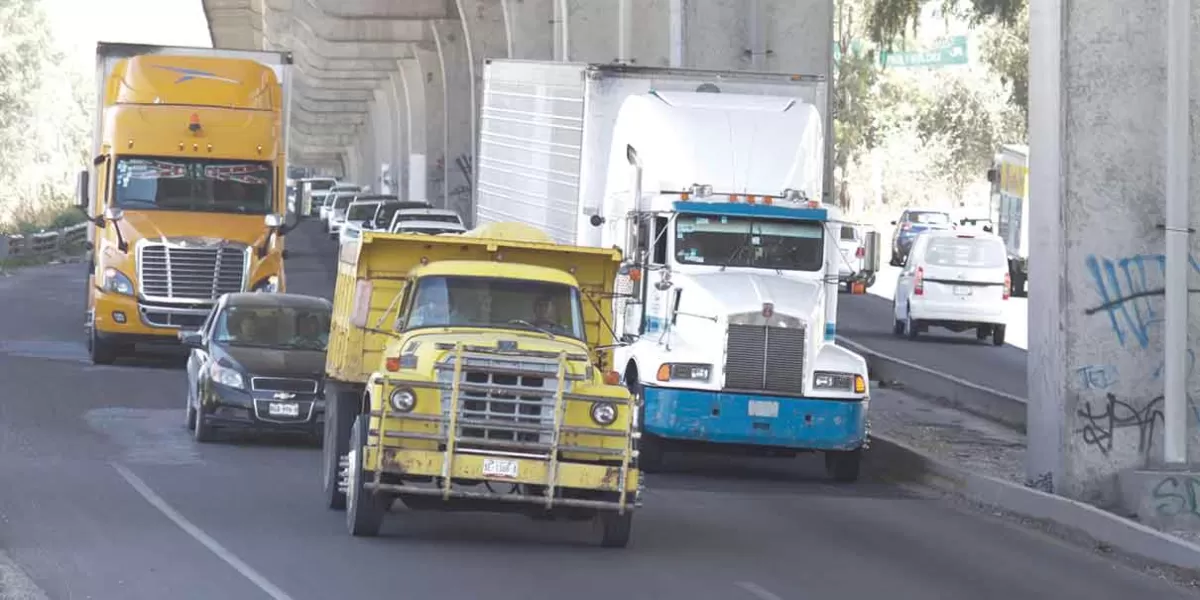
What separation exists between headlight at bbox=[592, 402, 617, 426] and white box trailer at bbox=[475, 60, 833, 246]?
9.34 meters

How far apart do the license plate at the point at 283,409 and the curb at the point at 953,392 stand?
8579 millimetres

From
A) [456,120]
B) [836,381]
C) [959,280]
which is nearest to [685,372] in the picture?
[836,381]

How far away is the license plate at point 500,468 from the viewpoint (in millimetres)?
14146

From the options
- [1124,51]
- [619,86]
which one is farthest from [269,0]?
[1124,51]

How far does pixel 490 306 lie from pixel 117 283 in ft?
51.5

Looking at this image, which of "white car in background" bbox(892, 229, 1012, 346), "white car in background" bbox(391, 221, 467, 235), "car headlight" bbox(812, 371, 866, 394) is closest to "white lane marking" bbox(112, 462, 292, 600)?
"car headlight" bbox(812, 371, 866, 394)

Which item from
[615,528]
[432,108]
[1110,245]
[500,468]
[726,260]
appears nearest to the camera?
[500,468]

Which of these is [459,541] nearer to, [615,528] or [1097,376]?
[615,528]

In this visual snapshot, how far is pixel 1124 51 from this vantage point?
58.5ft

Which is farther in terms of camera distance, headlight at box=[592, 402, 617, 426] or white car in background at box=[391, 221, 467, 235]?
white car in background at box=[391, 221, 467, 235]

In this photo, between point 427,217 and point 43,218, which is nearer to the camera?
point 427,217

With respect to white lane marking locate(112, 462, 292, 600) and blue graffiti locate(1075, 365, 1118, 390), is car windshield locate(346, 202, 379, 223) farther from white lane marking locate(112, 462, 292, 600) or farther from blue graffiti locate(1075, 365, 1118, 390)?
blue graffiti locate(1075, 365, 1118, 390)

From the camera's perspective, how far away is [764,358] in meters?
20.3

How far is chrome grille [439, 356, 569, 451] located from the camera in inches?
562
